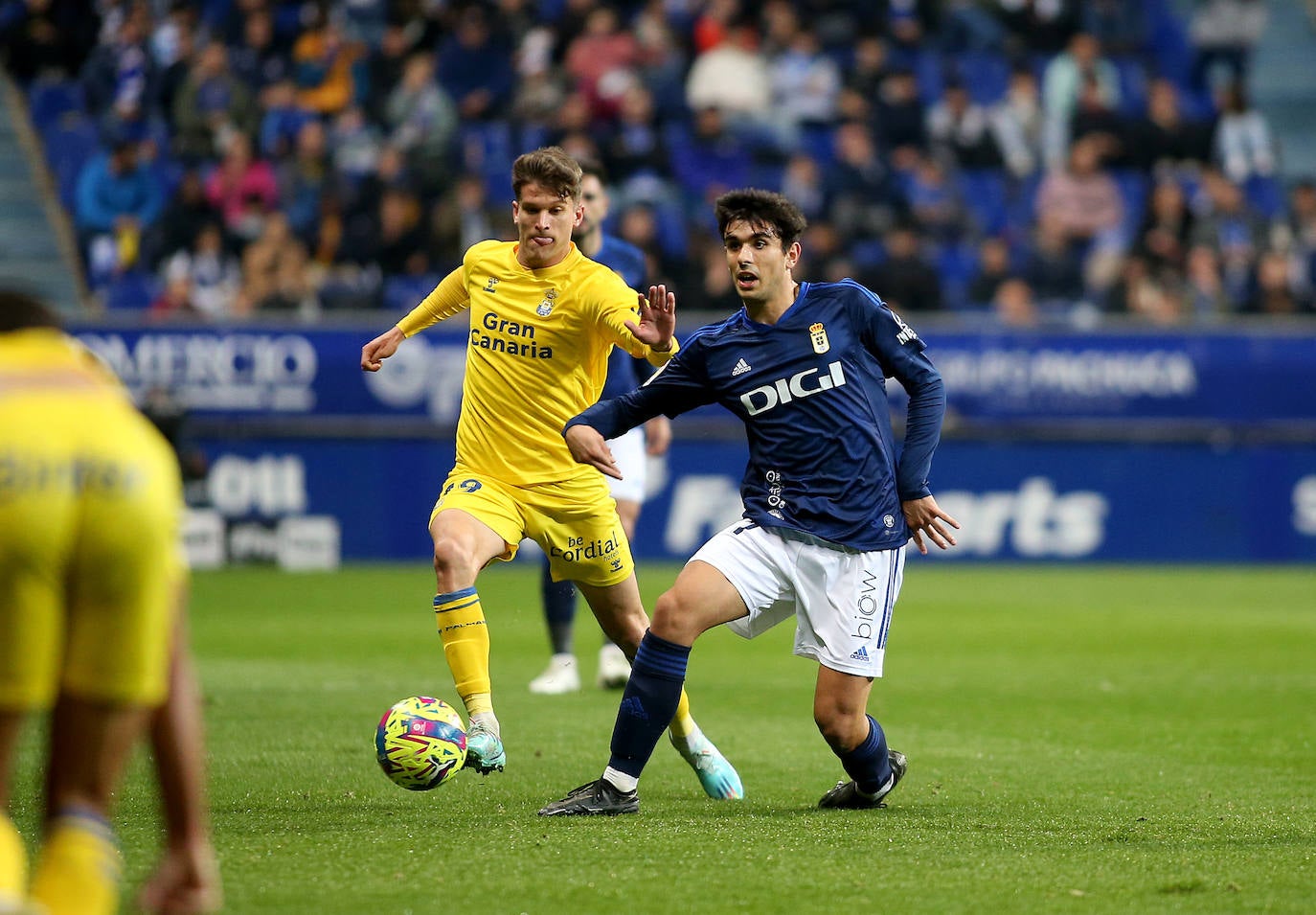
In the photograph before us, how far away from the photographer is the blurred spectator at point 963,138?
21094mm

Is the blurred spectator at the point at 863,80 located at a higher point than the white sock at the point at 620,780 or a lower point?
higher

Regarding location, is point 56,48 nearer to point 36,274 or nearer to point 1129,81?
point 36,274

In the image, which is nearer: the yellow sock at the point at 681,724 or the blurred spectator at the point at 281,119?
the yellow sock at the point at 681,724

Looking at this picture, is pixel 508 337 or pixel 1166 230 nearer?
pixel 508 337

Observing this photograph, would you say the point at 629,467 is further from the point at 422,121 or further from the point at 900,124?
the point at 900,124

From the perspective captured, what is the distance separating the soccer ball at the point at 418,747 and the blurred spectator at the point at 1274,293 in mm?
15003

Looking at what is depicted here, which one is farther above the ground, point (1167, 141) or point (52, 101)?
point (1167, 141)

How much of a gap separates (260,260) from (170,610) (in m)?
15.6

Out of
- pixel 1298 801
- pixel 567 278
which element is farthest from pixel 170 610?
pixel 1298 801

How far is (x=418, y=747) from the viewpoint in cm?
597

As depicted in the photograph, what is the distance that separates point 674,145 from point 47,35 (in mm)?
7374

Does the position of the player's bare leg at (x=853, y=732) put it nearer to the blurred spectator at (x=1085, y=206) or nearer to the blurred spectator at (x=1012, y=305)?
A: the blurred spectator at (x=1012, y=305)

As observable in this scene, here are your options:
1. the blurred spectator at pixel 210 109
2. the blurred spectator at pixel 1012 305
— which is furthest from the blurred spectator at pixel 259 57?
the blurred spectator at pixel 1012 305

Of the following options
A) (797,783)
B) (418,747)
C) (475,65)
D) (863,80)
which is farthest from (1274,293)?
(418,747)
